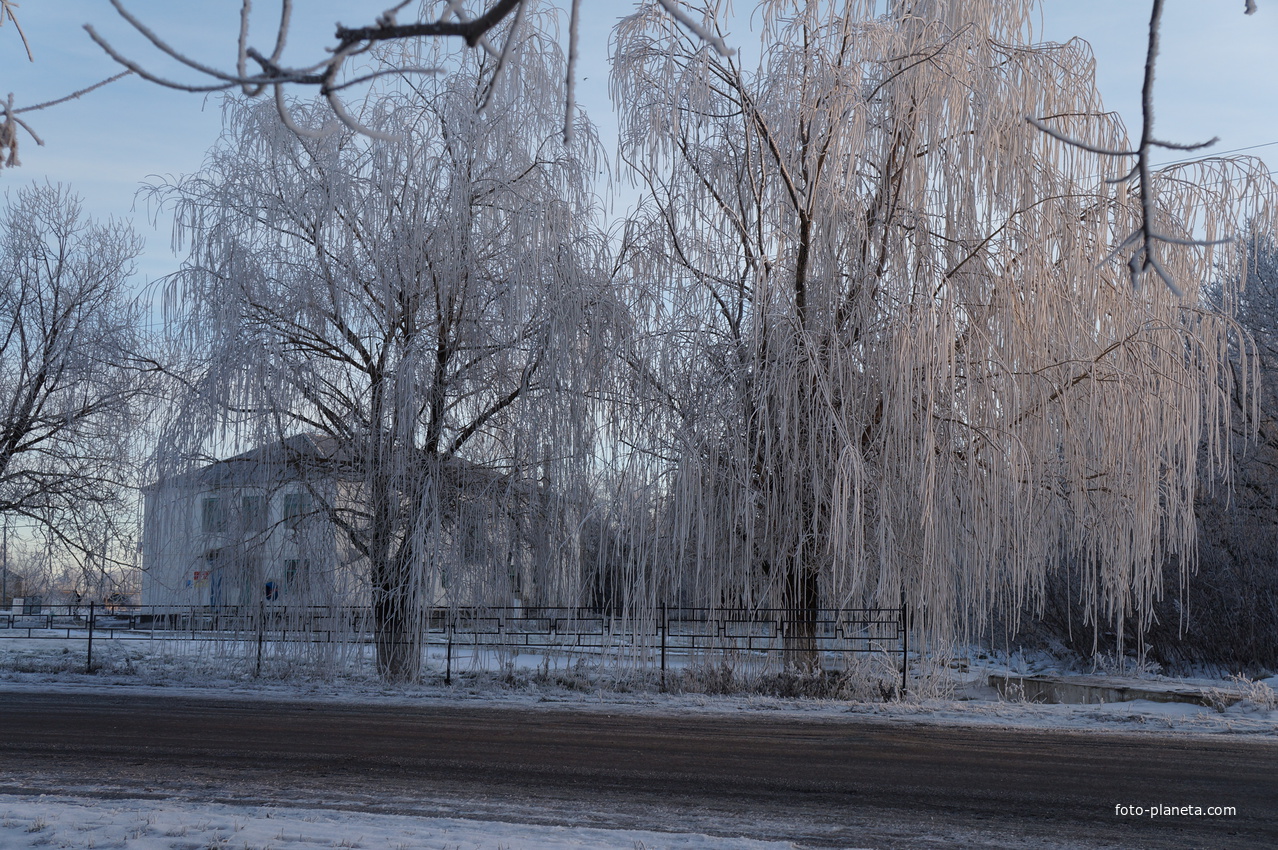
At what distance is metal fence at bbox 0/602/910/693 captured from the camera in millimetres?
10625

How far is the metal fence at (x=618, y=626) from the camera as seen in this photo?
10625mm

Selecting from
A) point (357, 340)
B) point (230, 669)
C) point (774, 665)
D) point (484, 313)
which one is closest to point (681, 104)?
point (484, 313)

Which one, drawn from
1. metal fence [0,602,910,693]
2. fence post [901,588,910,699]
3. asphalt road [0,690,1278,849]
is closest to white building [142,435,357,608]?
metal fence [0,602,910,693]

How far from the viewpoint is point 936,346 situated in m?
8.84

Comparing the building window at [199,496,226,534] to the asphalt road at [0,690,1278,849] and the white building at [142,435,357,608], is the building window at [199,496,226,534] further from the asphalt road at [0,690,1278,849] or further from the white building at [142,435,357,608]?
the asphalt road at [0,690,1278,849]

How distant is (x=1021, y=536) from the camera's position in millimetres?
9305

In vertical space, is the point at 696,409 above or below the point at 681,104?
below

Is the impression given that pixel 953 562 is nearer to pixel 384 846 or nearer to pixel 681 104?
pixel 681 104

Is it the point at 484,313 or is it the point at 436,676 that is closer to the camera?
the point at 484,313

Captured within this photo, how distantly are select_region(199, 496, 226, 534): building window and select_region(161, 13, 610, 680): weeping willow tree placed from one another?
0.85 m

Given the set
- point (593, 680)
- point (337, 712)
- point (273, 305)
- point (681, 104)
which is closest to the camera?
point (337, 712)

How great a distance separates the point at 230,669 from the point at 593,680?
207 inches

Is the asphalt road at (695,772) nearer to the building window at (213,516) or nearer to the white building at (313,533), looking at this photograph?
the white building at (313,533)

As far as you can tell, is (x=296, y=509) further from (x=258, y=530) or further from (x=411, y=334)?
(x=411, y=334)
